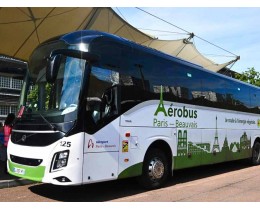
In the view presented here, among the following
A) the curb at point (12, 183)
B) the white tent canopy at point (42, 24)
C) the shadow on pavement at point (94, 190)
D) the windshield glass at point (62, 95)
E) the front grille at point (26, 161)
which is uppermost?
the white tent canopy at point (42, 24)

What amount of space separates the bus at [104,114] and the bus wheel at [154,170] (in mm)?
24

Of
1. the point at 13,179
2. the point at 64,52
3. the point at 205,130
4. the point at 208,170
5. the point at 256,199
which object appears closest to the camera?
the point at 64,52

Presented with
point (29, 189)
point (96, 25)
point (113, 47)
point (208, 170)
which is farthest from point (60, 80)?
point (96, 25)

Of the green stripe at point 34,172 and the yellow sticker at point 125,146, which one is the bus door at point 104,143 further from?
the green stripe at point 34,172

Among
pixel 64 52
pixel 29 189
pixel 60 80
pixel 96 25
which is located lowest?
pixel 29 189

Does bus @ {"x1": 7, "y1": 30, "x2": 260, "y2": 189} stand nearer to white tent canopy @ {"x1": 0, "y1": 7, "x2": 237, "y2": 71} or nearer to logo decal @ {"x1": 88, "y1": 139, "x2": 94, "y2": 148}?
logo decal @ {"x1": 88, "y1": 139, "x2": 94, "y2": 148}

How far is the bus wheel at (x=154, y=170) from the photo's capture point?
9.14 meters

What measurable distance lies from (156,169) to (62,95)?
3.25 m

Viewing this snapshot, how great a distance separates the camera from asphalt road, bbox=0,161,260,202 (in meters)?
8.25

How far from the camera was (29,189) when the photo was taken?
30.1ft

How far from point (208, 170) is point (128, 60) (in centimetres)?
665

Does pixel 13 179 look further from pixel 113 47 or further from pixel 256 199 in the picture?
pixel 256 199

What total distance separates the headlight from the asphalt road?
1.06 m

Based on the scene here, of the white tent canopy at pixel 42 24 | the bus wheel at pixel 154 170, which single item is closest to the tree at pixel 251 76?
the white tent canopy at pixel 42 24
